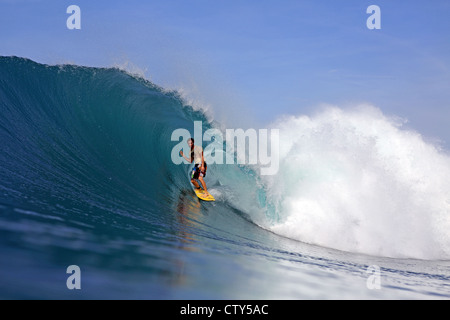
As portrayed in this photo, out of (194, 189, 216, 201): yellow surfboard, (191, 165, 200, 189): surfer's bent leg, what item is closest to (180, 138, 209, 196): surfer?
(191, 165, 200, 189): surfer's bent leg

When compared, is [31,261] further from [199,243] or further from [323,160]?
[323,160]

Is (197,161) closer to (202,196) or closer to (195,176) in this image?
(195,176)

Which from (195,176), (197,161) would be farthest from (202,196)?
(197,161)

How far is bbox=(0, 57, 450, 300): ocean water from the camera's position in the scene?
406cm

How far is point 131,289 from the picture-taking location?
11.5ft

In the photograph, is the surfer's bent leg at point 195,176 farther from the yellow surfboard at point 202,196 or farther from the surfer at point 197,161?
the yellow surfboard at point 202,196

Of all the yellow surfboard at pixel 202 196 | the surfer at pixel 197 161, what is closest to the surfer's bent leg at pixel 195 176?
the surfer at pixel 197 161

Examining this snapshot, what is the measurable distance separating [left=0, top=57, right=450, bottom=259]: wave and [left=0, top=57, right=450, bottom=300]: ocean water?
0.04m

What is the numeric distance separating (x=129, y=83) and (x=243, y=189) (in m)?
5.95

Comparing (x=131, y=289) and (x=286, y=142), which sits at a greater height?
(x=286, y=142)

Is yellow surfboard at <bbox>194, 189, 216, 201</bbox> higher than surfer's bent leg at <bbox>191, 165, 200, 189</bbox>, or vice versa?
surfer's bent leg at <bbox>191, 165, 200, 189</bbox>

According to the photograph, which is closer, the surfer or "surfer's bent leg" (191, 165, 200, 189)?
the surfer

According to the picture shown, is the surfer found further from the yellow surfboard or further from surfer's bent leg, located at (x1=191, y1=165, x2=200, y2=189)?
the yellow surfboard
